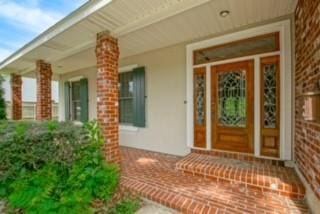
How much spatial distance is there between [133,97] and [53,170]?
3.13 metres

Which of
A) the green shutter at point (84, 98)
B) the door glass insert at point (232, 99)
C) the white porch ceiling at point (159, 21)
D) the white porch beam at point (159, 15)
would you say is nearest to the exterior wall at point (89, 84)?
the green shutter at point (84, 98)

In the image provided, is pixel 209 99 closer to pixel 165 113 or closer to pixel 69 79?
pixel 165 113

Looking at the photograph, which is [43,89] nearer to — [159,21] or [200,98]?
[159,21]

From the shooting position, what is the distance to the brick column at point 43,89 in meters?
5.80

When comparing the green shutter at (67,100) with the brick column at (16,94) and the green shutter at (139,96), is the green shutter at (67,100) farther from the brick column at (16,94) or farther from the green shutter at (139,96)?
the green shutter at (139,96)

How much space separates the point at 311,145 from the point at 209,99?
A: 2135 mm

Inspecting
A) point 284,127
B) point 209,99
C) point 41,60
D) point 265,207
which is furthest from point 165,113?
point 41,60

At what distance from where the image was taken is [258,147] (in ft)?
11.5

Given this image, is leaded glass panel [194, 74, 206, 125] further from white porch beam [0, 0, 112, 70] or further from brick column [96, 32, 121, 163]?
white porch beam [0, 0, 112, 70]

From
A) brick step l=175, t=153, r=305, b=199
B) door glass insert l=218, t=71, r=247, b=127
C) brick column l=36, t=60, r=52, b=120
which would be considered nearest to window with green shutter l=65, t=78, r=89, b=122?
brick column l=36, t=60, r=52, b=120

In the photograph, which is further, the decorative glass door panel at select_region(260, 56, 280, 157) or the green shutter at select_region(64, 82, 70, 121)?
the green shutter at select_region(64, 82, 70, 121)

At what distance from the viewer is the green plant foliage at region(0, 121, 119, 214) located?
2.48 m

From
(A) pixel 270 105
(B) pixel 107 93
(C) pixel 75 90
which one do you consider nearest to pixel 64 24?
(B) pixel 107 93

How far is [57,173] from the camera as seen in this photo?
2.82 m
